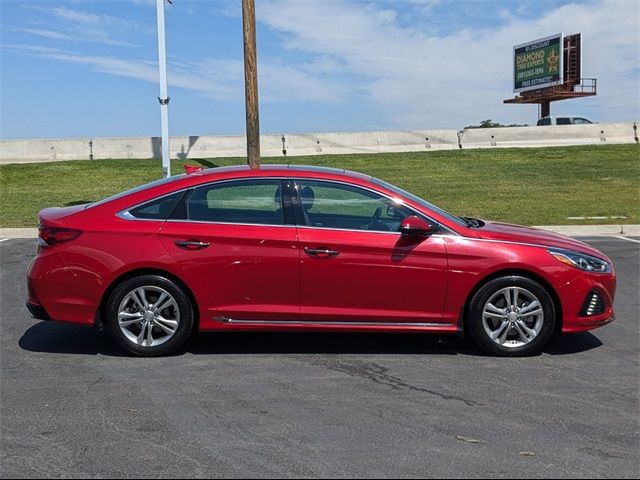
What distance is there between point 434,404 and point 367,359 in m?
1.07

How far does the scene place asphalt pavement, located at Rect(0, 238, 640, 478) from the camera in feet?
11.7

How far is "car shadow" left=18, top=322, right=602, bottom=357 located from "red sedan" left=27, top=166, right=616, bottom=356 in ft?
0.93

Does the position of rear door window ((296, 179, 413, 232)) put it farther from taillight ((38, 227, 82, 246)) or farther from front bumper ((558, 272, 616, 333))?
taillight ((38, 227, 82, 246))

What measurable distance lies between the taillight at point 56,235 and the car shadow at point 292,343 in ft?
3.18

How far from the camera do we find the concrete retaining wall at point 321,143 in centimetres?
2622

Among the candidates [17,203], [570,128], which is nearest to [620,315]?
[17,203]

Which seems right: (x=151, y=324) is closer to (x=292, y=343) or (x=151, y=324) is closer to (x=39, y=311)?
(x=39, y=311)

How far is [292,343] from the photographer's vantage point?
5906mm

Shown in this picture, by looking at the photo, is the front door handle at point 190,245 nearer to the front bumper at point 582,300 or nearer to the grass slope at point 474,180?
the front bumper at point 582,300

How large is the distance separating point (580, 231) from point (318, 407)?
971cm

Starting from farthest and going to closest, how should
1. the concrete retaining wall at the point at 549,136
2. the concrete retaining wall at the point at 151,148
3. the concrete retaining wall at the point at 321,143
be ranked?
the concrete retaining wall at the point at 549,136, the concrete retaining wall at the point at 321,143, the concrete retaining wall at the point at 151,148

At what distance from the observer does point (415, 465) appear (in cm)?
353

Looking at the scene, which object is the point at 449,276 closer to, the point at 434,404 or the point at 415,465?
the point at 434,404

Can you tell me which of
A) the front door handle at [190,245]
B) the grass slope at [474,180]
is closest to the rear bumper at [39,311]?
the front door handle at [190,245]
